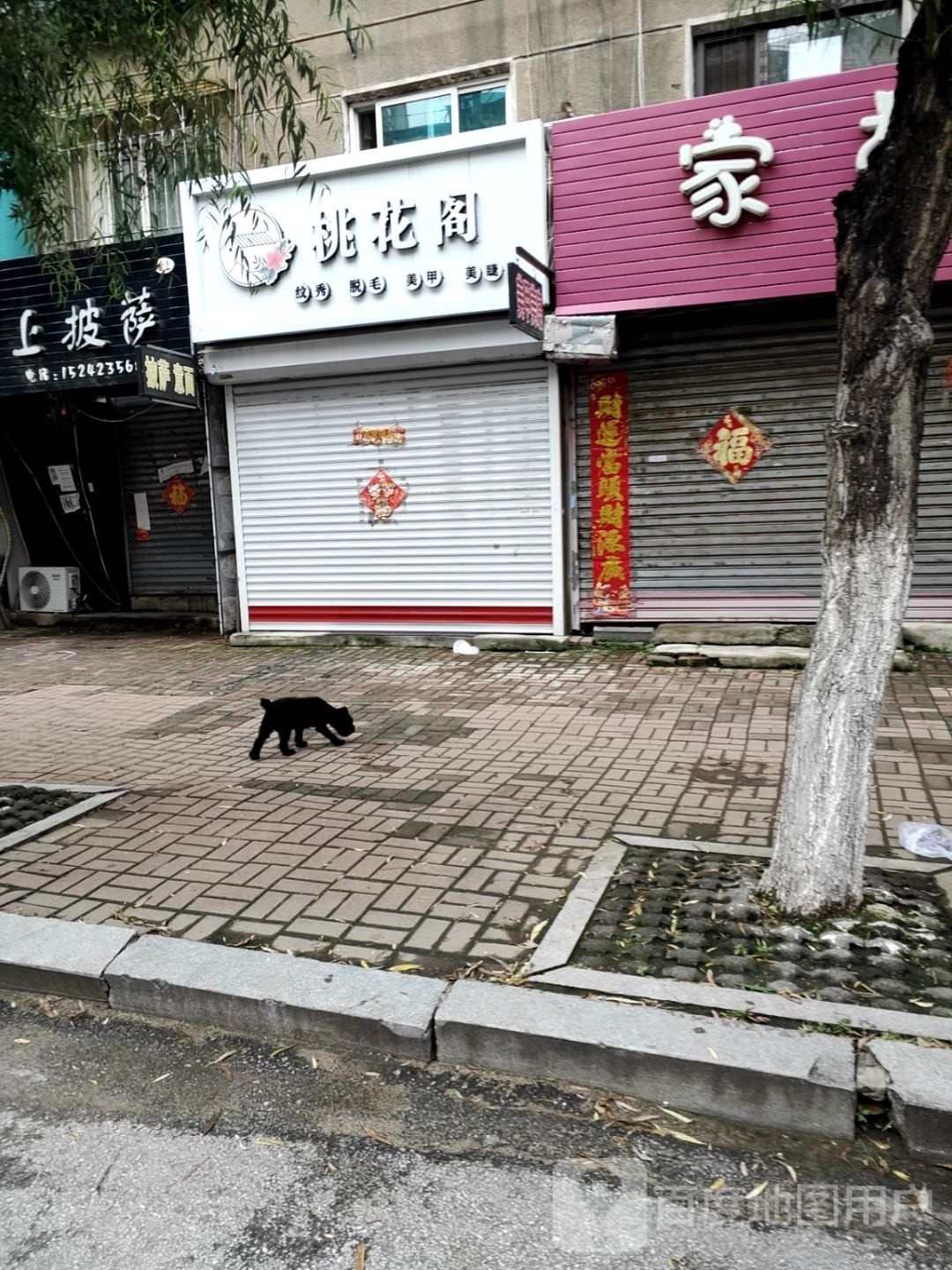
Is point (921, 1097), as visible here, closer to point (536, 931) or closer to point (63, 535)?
point (536, 931)

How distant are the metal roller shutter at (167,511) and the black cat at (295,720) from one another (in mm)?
7902

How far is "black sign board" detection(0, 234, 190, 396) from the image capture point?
11.1 metres

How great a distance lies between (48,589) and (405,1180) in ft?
44.2

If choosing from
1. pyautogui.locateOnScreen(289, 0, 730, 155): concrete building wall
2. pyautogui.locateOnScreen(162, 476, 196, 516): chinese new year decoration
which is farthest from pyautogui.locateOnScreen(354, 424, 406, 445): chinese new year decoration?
pyautogui.locateOnScreen(162, 476, 196, 516): chinese new year decoration

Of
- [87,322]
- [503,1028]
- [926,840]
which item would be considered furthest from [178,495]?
[503,1028]

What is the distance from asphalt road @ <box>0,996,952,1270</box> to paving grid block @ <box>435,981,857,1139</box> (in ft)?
0.23

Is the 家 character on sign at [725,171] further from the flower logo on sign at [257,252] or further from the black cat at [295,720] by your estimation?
the black cat at [295,720]

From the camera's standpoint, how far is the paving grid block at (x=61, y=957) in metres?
3.65

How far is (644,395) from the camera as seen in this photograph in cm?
976

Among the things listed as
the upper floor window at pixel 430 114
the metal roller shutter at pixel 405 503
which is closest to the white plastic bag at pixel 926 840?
the metal roller shutter at pixel 405 503

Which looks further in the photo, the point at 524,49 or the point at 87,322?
the point at 87,322

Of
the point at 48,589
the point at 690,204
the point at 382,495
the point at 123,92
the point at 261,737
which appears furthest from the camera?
the point at 48,589

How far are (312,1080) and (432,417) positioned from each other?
8366 mm

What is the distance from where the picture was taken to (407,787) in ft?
18.9
